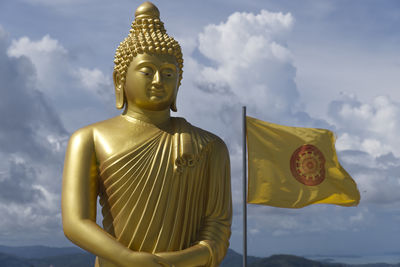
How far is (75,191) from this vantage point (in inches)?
257

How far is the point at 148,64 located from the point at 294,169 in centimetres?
602

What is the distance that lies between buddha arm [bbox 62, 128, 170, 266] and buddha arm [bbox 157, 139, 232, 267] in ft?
1.39

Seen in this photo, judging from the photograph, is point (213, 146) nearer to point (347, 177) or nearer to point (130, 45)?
point (130, 45)

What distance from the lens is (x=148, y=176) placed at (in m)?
6.48

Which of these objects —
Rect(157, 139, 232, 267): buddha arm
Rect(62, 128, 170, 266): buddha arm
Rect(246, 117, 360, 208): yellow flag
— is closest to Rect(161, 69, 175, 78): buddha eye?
Rect(157, 139, 232, 267): buddha arm

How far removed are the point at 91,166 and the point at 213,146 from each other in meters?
1.39

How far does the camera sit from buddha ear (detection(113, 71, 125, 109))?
7.11m

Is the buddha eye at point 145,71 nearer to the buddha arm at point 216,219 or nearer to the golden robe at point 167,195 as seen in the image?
the golden robe at point 167,195

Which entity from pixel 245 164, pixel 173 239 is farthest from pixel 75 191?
pixel 245 164

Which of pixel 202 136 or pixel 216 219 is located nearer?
pixel 216 219

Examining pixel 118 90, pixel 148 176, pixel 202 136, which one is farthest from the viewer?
pixel 118 90

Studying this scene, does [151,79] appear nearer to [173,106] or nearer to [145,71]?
[145,71]

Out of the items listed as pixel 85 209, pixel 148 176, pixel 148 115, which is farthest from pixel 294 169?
pixel 85 209

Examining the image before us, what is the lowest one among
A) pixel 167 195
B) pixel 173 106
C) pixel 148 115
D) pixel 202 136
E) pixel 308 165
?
pixel 167 195
